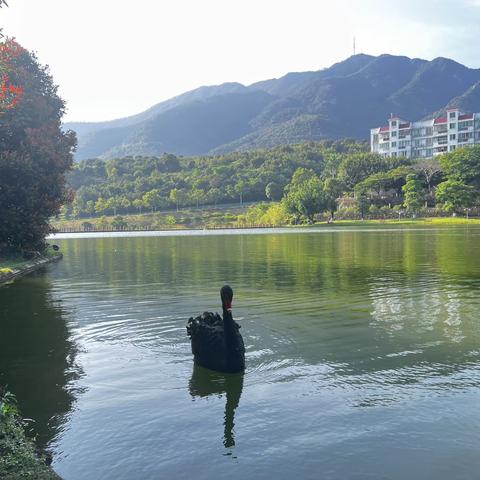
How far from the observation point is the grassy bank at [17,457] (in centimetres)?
738

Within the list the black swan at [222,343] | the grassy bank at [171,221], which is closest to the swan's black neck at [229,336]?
the black swan at [222,343]

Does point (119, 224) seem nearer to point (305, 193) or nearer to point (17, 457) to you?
point (305, 193)

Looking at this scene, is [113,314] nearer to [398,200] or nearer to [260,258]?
[260,258]

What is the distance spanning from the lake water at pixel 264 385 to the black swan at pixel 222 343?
292 millimetres

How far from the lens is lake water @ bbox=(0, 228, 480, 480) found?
8625 mm

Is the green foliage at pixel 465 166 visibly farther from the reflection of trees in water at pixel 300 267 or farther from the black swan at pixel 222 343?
the black swan at pixel 222 343

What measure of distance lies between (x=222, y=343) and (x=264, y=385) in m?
1.54

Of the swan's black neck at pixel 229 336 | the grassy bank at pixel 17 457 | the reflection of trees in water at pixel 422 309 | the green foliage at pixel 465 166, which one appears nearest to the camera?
the grassy bank at pixel 17 457

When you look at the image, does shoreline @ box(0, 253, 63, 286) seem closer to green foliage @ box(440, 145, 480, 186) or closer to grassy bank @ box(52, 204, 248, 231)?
green foliage @ box(440, 145, 480, 186)

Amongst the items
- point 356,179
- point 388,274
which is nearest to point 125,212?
point 356,179

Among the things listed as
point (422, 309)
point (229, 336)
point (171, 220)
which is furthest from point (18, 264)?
point (171, 220)

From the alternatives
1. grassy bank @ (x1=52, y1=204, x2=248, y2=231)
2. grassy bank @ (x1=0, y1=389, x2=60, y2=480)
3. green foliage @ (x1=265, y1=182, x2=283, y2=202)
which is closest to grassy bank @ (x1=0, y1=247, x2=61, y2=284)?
grassy bank @ (x1=0, y1=389, x2=60, y2=480)

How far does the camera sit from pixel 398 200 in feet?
438

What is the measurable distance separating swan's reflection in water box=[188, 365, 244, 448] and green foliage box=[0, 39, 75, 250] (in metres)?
24.4
